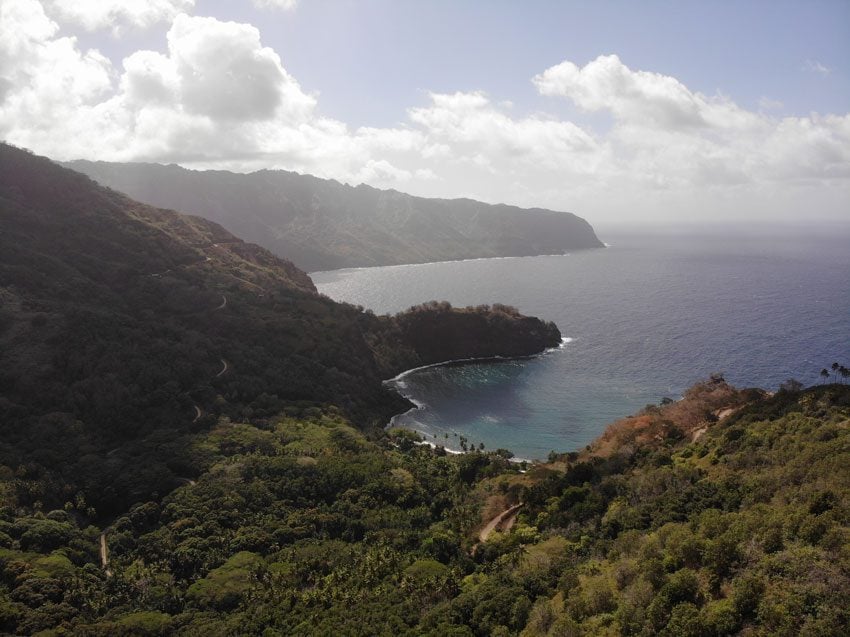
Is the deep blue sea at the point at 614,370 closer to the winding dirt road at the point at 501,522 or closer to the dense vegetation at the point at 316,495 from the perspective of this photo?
the dense vegetation at the point at 316,495

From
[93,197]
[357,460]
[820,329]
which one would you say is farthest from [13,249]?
[820,329]

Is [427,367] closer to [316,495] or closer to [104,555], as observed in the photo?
[316,495]

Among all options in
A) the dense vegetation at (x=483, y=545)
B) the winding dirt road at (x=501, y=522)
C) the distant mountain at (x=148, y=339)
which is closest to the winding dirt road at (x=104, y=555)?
the dense vegetation at (x=483, y=545)

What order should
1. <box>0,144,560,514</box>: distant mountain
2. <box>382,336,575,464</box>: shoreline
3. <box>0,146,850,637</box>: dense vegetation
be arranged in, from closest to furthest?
<box>0,146,850,637</box>: dense vegetation, <box>0,144,560,514</box>: distant mountain, <box>382,336,575,464</box>: shoreline

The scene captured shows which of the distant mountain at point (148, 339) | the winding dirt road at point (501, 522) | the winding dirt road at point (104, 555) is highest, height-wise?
the distant mountain at point (148, 339)

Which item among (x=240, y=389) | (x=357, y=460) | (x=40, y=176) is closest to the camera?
(x=357, y=460)

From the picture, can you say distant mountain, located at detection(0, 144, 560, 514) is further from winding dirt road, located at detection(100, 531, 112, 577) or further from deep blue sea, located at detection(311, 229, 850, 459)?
deep blue sea, located at detection(311, 229, 850, 459)

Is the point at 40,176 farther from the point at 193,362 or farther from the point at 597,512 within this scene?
the point at 597,512

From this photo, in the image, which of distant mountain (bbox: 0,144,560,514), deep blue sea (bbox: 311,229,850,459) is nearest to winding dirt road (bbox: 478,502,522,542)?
deep blue sea (bbox: 311,229,850,459)
